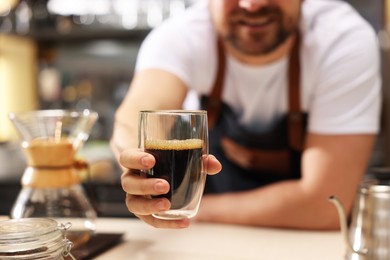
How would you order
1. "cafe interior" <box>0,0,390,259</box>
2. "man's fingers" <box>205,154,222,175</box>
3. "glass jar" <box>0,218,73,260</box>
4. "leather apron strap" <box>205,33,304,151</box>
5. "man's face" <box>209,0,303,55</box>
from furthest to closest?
"cafe interior" <box>0,0,390,259</box>, "leather apron strap" <box>205,33,304,151</box>, "man's face" <box>209,0,303,55</box>, "man's fingers" <box>205,154,222,175</box>, "glass jar" <box>0,218,73,260</box>

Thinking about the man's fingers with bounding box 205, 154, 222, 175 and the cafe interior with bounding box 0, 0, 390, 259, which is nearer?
the man's fingers with bounding box 205, 154, 222, 175

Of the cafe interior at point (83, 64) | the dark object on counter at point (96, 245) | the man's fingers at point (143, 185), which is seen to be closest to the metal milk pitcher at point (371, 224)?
the man's fingers at point (143, 185)

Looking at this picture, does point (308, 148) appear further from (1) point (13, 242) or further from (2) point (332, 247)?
(1) point (13, 242)

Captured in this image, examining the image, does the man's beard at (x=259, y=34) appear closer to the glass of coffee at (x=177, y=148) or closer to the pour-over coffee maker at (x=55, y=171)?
the pour-over coffee maker at (x=55, y=171)

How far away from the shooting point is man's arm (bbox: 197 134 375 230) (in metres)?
1.40

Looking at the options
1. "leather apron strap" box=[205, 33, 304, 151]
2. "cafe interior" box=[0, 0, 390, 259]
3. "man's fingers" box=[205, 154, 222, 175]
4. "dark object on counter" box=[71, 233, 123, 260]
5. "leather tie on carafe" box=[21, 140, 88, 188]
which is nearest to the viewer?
"man's fingers" box=[205, 154, 222, 175]

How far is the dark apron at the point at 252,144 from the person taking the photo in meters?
1.65

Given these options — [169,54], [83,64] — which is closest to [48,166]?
[169,54]

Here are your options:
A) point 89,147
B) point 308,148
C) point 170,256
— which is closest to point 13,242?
point 170,256

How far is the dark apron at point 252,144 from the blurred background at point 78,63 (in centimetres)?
141

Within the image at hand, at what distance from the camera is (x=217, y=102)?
1707mm

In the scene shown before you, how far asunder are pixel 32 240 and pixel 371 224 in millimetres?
623

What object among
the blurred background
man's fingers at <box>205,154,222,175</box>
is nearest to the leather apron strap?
man's fingers at <box>205,154,222,175</box>

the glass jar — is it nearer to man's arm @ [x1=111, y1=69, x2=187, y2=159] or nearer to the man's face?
man's arm @ [x1=111, y1=69, x2=187, y2=159]
